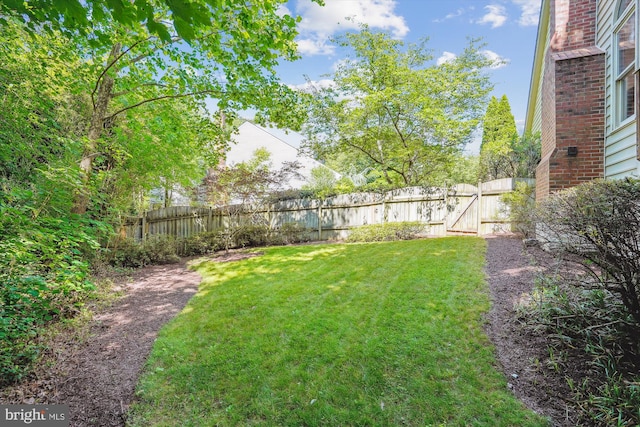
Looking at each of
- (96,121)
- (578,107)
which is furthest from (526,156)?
(96,121)

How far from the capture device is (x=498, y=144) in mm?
13766

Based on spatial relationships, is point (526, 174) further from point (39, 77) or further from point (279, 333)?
point (39, 77)

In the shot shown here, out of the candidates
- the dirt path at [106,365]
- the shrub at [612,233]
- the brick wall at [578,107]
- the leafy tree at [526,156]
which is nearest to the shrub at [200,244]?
the dirt path at [106,365]

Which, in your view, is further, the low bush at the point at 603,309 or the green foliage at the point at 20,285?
the green foliage at the point at 20,285

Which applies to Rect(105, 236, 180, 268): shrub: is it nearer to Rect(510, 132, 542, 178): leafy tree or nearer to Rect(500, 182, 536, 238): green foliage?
Rect(500, 182, 536, 238): green foliage

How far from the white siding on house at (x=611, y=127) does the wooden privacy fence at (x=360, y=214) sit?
3241mm

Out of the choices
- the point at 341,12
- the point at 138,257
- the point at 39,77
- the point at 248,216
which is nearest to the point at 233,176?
the point at 248,216

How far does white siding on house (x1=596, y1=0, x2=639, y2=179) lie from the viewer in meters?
4.73

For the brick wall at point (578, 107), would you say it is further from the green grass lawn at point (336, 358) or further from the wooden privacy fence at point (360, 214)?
the wooden privacy fence at point (360, 214)

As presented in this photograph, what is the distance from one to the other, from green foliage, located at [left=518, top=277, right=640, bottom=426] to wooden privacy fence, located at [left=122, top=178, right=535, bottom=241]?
629 cm

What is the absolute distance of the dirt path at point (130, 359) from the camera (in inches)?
96.3

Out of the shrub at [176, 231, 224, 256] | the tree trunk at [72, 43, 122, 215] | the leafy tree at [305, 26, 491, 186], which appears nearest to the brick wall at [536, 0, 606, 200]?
the leafy tree at [305, 26, 491, 186]

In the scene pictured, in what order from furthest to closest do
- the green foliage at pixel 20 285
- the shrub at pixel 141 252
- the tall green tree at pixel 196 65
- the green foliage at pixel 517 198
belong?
the green foliage at pixel 517 198
the shrub at pixel 141 252
the tall green tree at pixel 196 65
the green foliage at pixel 20 285

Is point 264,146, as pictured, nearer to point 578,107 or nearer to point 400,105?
point 400,105
